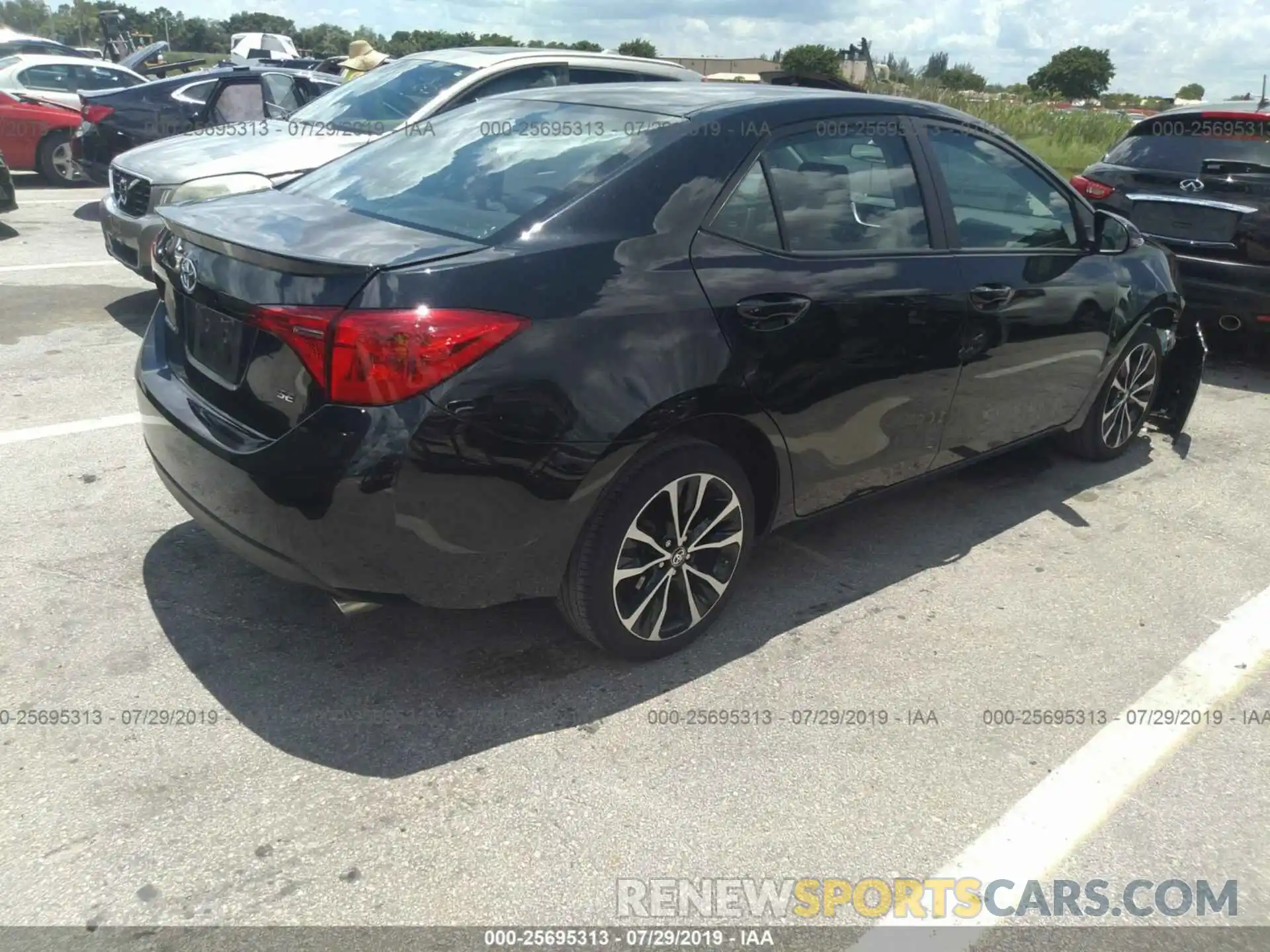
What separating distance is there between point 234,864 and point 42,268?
7.30 metres

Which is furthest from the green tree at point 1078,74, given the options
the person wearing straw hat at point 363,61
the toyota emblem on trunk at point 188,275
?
the toyota emblem on trunk at point 188,275

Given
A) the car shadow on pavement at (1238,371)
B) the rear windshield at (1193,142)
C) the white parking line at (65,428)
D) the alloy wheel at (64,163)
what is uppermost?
the rear windshield at (1193,142)

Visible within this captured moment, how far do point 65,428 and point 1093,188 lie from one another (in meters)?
6.73

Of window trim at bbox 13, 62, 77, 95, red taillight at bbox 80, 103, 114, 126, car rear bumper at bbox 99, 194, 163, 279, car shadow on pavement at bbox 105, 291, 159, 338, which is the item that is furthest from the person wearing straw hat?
car rear bumper at bbox 99, 194, 163, 279

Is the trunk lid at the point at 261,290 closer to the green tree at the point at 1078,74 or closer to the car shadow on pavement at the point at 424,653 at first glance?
the car shadow on pavement at the point at 424,653

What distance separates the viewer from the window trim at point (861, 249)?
10.8 feet

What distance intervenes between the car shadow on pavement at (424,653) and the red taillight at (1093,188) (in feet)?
14.3

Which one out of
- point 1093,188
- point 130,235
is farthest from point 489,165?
point 1093,188

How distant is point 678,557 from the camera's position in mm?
3326

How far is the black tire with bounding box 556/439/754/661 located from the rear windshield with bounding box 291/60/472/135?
A: 4957 mm

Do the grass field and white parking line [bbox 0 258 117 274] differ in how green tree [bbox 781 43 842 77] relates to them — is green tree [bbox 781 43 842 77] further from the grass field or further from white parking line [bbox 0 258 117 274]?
white parking line [bbox 0 258 117 274]

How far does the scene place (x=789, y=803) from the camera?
282 cm

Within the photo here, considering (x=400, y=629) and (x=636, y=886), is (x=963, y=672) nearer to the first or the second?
(x=636, y=886)

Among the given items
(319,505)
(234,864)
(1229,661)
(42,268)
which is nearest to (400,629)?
(319,505)
